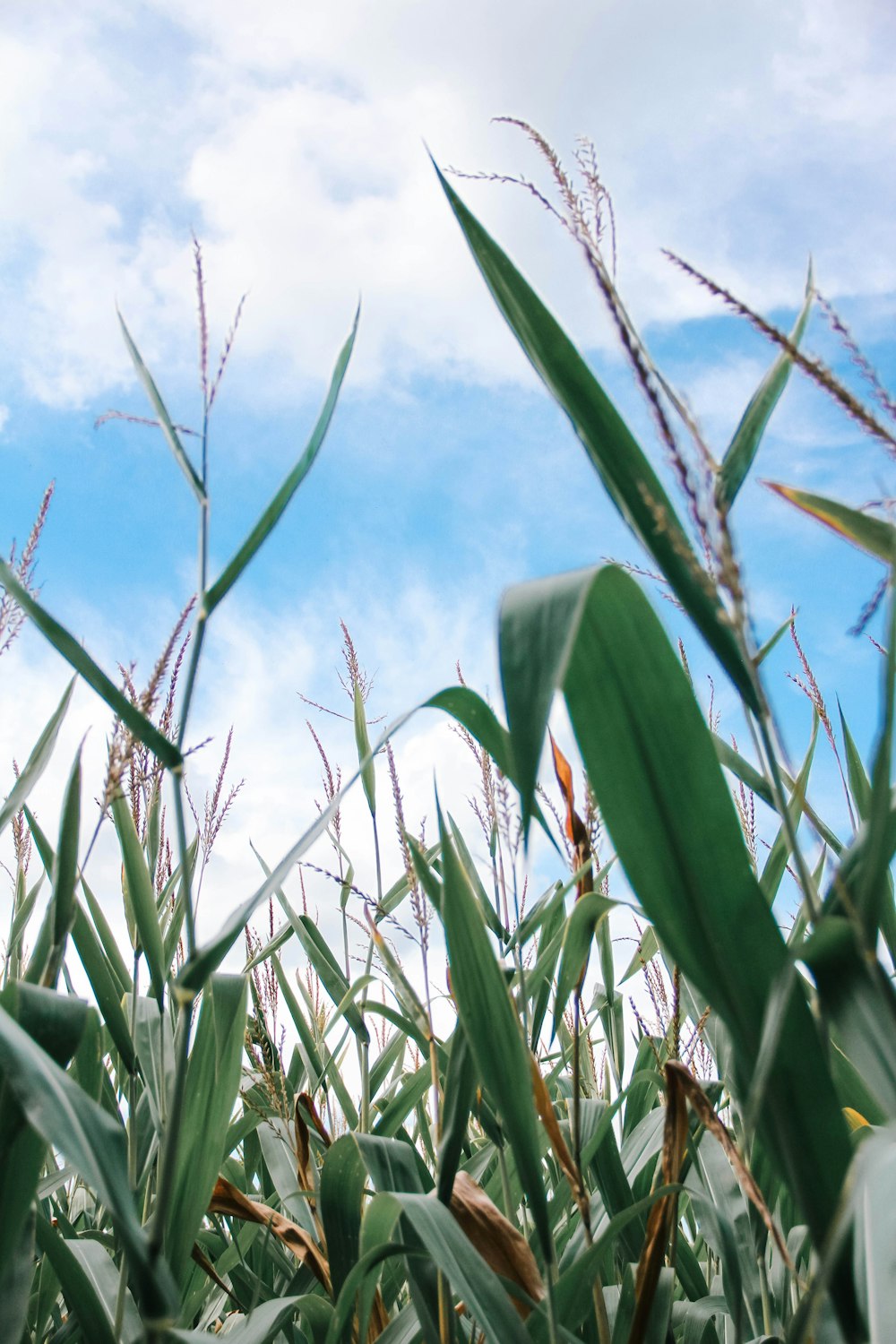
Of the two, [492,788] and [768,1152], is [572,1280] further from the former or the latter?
[492,788]

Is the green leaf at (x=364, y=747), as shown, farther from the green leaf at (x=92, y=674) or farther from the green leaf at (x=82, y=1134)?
the green leaf at (x=82, y=1134)

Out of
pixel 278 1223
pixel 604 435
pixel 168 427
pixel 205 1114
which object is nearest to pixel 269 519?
pixel 168 427

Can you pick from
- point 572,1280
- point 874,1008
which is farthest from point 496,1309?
point 874,1008

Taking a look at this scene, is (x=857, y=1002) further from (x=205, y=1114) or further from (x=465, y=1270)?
(x=205, y=1114)

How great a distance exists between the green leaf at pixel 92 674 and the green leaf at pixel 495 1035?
0.21 metres

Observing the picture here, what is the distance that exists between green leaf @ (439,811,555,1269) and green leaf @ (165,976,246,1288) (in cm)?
30

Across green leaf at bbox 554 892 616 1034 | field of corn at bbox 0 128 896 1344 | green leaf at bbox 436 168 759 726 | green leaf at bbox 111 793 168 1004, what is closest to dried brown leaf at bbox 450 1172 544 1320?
field of corn at bbox 0 128 896 1344

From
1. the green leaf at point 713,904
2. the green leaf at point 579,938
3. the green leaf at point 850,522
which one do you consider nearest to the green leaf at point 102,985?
the green leaf at point 579,938

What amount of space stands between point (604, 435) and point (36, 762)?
0.64 m

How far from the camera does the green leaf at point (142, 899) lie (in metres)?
0.83

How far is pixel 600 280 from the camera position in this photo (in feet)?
1.65

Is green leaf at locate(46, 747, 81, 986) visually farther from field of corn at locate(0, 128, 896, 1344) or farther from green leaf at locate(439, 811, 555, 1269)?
green leaf at locate(439, 811, 555, 1269)

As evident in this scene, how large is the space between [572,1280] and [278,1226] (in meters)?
0.48

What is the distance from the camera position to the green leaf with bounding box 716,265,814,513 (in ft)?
1.96
